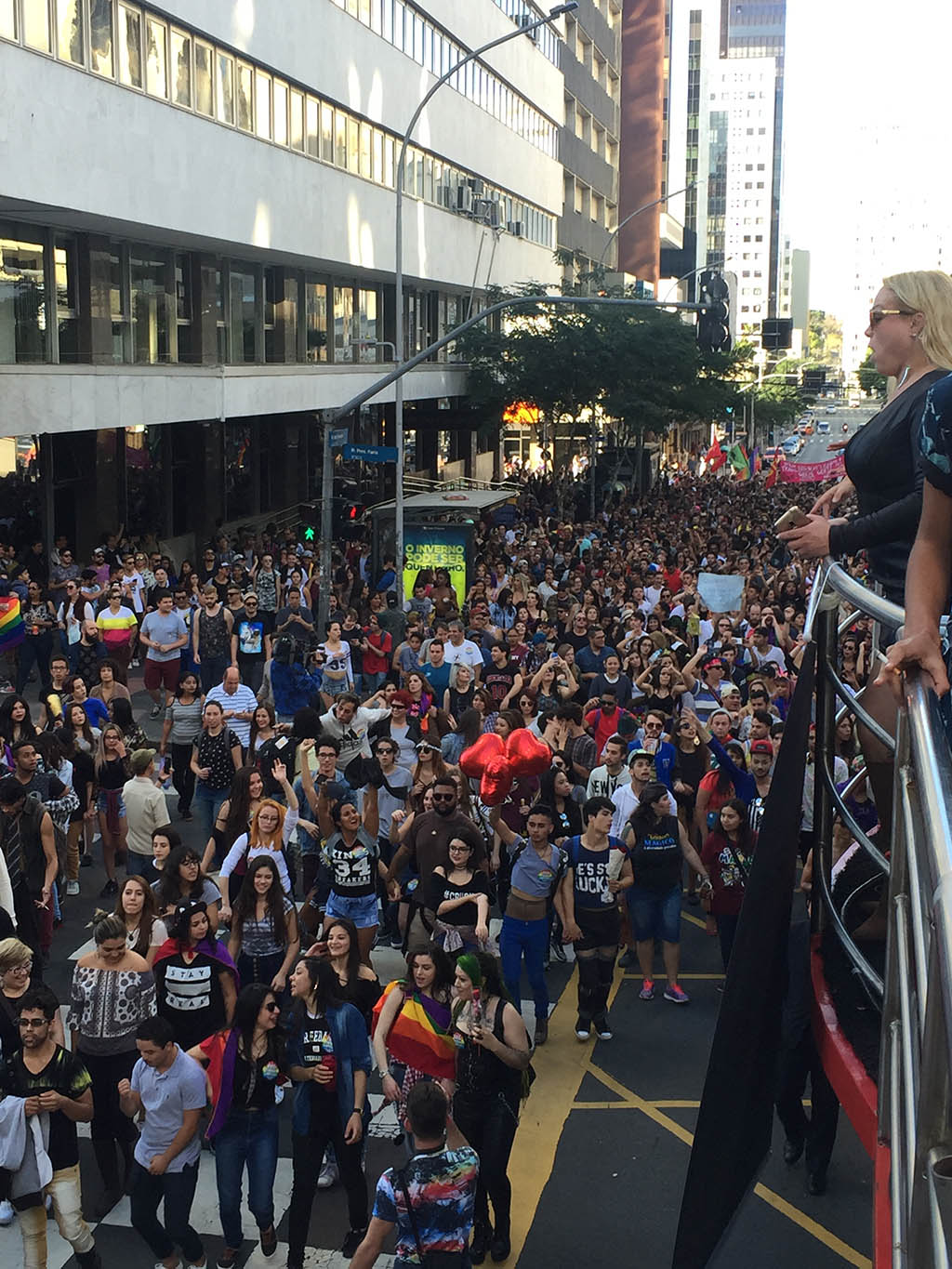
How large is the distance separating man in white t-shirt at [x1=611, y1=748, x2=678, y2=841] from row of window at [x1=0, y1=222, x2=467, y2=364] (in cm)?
1434

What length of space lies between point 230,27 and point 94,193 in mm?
6424

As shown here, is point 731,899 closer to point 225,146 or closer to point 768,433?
point 225,146

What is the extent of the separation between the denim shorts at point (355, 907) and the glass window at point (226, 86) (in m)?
20.9

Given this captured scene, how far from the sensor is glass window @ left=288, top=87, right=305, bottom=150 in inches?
1201

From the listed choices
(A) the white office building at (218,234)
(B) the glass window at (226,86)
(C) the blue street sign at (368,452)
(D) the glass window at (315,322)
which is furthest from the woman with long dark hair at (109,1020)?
(D) the glass window at (315,322)

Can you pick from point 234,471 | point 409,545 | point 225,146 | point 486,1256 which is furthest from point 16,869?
point 234,471

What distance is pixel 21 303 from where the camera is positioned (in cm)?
2245

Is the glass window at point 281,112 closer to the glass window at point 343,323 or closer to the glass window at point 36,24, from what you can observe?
the glass window at point 343,323

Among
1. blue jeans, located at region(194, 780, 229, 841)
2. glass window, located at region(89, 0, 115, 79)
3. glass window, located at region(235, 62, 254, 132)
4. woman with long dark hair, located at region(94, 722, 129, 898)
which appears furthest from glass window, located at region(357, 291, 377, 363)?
woman with long dark hair, located at region(94, 722, 129, 898)

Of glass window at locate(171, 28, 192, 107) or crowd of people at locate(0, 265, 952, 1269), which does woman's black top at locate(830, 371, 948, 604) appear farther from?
glass window at locate(171, 28, 192, 107)

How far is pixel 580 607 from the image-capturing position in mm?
18109

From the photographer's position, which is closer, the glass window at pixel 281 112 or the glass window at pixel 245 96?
the glass window at pixel 245 96

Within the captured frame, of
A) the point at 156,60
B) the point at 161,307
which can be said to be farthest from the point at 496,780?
the point at 161,307

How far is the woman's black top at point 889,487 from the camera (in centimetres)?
296
